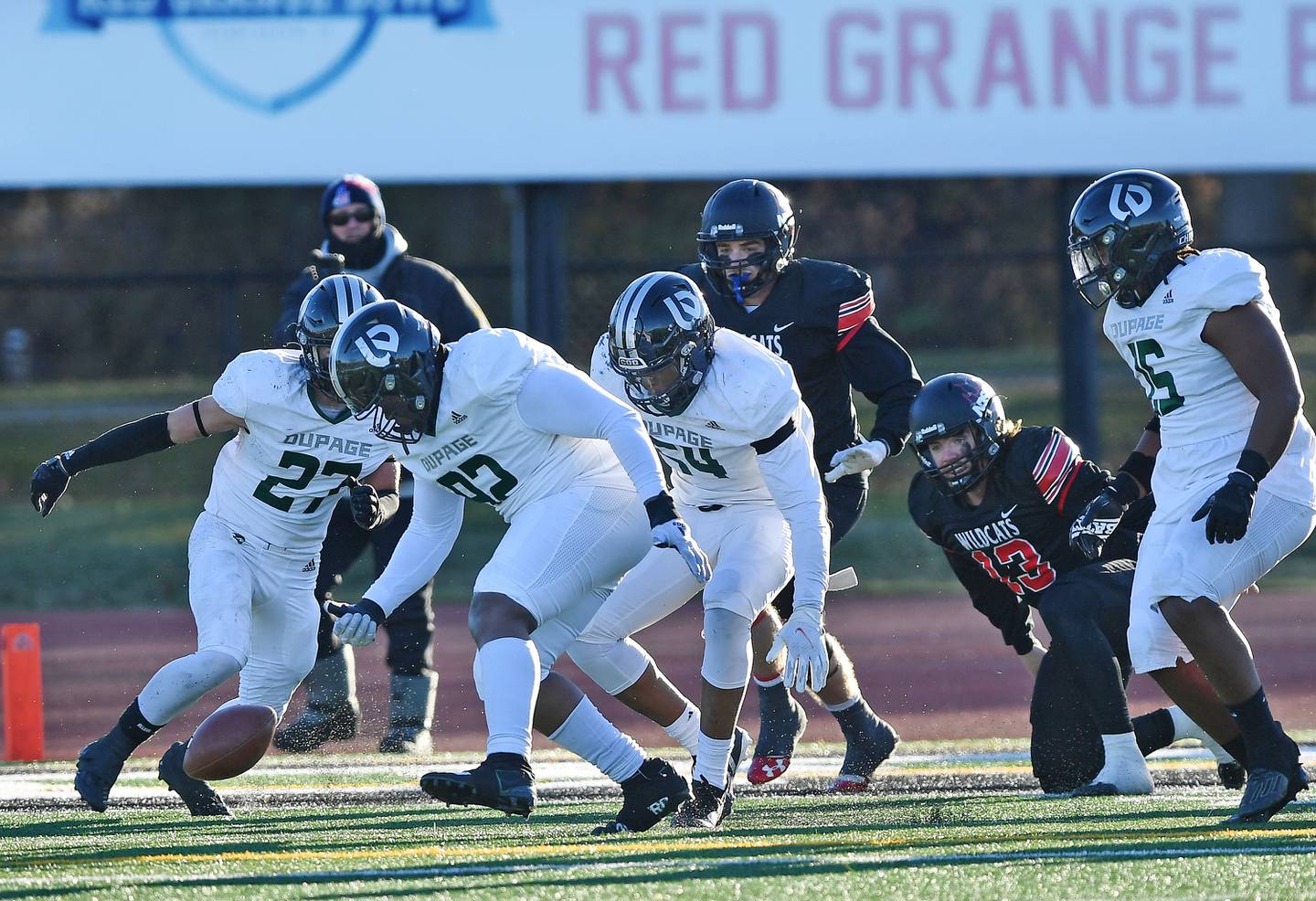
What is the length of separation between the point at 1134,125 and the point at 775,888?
25.9ft

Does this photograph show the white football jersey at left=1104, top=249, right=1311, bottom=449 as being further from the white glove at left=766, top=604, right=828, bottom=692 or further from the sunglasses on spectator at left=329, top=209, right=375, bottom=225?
the sunglasses on spectator at left=329, top=209, right=375, bottom=225

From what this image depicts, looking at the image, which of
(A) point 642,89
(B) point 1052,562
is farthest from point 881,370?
(A) point 642,89

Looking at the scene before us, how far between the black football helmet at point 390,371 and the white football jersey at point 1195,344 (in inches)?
71.9

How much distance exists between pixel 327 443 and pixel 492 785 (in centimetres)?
140

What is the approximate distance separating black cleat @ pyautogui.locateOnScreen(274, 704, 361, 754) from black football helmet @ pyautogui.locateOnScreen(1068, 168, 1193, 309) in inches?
126

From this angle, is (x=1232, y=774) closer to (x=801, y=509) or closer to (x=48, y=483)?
(x=801, y=509)

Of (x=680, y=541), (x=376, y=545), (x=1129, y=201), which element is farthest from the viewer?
Answer: (x=376, y=545)

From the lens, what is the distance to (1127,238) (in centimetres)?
487

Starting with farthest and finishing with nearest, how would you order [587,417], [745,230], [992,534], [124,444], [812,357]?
[812,357]
[745,230]
[992,534]
[124,444]
[587,417]

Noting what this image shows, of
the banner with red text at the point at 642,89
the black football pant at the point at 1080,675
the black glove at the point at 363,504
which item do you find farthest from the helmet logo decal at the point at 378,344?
the banner with red text at the point at 642,89

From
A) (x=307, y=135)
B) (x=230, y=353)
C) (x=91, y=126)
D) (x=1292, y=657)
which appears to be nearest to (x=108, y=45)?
(x=91, y=126)

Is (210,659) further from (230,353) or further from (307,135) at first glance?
(230,353)

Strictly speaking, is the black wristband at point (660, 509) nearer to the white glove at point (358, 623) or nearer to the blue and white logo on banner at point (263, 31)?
the white glove at point (358, 623)

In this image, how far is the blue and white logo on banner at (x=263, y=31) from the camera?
10.6 meters
